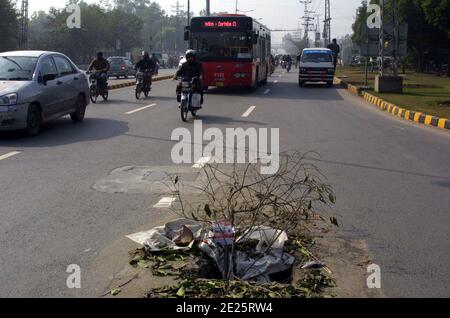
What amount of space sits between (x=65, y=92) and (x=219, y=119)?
3.99m

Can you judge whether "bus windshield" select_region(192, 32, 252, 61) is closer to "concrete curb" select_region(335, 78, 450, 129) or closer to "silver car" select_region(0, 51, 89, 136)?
"concrete curb" select_region(335, 78, 450, 129)

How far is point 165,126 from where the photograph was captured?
13.9 meters

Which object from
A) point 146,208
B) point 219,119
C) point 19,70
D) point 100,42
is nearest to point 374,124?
point 219,119

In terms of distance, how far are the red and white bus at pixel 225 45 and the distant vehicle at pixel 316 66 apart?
723 cm

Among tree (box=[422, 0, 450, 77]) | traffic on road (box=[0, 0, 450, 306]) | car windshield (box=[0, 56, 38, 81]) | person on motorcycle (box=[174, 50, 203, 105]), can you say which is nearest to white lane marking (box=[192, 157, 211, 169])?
traffic on road (box=[0, 0, 450, 306])

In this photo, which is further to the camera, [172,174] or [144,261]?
[172,174]

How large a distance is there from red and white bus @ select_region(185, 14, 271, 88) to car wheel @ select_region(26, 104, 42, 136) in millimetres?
12338

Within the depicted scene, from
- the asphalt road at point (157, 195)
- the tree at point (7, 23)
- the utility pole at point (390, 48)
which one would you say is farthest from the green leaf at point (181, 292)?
the tree at point (7, 23)

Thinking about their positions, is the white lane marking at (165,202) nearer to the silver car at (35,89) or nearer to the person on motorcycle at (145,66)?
the silver car at (35,89)

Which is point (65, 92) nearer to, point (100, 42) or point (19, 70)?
point (19, 70)

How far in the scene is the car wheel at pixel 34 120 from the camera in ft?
38.2
